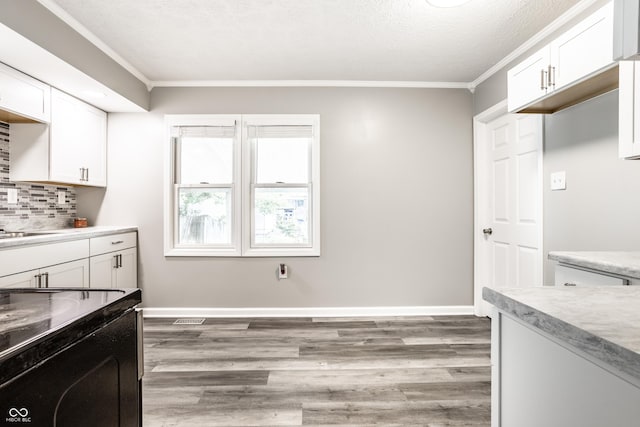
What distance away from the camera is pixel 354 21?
254cm

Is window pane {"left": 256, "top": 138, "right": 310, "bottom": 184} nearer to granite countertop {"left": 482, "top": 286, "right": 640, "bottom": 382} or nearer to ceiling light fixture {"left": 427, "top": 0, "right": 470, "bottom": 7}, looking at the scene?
ceiling light fixture {"left": 427, "top": 0, "right": 470, "bottom": 7}

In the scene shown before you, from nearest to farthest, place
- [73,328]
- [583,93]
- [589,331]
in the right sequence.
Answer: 1. [589,331]
2. [73,328]
3. [583,93]

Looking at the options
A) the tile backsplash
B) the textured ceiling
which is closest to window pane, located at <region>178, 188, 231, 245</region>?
the tile backsplash

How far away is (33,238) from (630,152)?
11.1 feet

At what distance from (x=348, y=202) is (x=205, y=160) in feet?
5.23

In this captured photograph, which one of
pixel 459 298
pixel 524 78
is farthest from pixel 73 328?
pixel 459 298

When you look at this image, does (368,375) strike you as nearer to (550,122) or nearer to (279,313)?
(279,313)

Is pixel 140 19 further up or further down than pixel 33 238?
further up

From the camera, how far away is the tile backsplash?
283cm

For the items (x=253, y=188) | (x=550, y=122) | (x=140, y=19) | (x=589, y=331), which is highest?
(x=140, y=19)

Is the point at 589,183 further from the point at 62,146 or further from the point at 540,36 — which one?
the point at 62,146

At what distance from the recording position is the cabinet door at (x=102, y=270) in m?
2.97

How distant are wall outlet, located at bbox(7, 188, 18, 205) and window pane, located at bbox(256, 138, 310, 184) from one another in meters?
2.06

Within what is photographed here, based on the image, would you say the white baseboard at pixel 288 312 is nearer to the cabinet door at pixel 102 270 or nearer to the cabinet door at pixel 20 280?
the cabinet door at pixel 102 270
